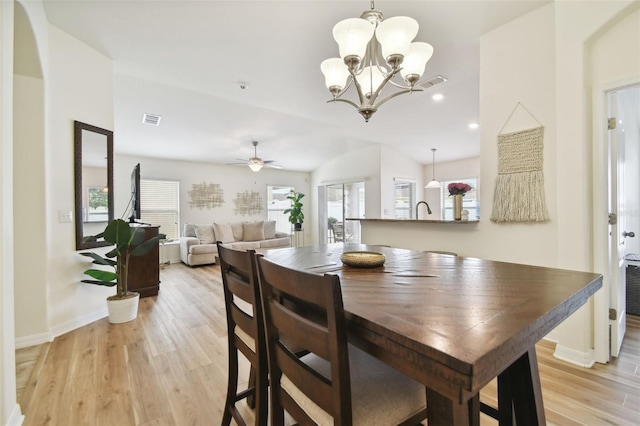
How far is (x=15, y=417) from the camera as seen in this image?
141cm

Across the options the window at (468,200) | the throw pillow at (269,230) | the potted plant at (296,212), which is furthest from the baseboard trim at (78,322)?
the window at (468,200)

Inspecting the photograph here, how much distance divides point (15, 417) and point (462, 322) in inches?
85.6

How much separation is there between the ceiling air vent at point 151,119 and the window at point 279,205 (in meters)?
3.67

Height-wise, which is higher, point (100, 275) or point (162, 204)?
point (162, 204)

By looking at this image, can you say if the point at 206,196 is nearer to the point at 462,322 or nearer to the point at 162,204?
the point at 162,204

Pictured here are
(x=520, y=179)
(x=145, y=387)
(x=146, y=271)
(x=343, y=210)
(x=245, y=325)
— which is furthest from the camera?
(x=343, y=210)

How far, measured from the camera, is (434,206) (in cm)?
711

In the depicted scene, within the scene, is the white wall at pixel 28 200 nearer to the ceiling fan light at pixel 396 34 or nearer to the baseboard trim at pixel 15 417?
the baseboard trim at pixel 15 417

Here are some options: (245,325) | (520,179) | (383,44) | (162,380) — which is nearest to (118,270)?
(162,380)

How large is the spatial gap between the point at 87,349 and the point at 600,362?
12.9 feet

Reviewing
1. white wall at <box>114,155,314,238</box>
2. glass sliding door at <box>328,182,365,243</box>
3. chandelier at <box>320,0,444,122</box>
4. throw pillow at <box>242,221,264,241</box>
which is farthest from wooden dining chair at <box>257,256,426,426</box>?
white wall at <box>114,155,314,238</box>

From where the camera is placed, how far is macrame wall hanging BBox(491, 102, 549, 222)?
87.9 inches

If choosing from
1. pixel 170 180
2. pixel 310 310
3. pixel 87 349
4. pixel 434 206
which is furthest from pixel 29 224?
pixel 434 206

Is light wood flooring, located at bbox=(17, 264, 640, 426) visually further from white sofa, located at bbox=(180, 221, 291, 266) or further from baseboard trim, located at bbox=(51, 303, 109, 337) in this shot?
white sofa, located at bbox=(180, 221, 291, 266)
